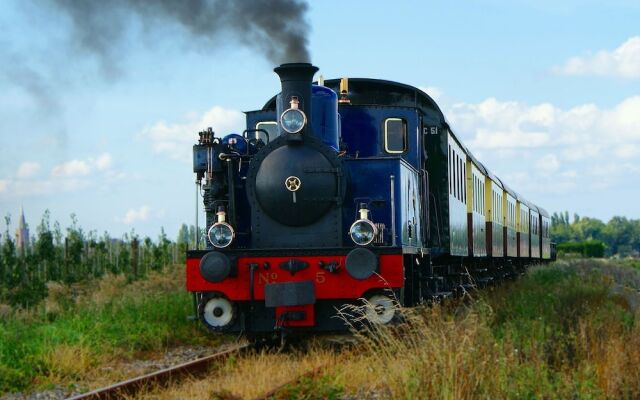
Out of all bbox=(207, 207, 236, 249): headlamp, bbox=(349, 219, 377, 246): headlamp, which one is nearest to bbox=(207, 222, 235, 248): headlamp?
bbox=(207, 207, 236, 249): headlamp

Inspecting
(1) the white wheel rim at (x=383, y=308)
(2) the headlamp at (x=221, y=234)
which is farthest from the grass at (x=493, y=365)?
(2) the headlamp at (x=221, y=234)

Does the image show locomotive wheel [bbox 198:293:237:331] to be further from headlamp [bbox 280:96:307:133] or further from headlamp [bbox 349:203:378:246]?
headlamp [bbox 280:96:307:133]

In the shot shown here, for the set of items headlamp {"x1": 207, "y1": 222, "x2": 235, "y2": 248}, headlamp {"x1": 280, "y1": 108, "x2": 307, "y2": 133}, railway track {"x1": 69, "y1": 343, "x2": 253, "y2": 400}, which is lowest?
railway track {"x1": 69, "y1": 343, "x2": 253, "y2": 400}

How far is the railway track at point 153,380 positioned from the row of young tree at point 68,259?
15.5m

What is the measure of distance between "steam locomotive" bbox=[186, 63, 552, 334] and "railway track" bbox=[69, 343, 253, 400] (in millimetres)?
495

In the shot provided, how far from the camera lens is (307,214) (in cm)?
1019

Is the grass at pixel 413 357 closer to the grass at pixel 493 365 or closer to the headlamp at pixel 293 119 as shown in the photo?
the grass at pixel 493 365

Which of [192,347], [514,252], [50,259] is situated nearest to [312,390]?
[192,347]

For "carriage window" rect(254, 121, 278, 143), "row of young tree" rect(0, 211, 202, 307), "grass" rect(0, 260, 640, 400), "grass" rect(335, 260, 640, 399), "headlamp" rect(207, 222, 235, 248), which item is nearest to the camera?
"grass" rect(335, 260, 640, 399)

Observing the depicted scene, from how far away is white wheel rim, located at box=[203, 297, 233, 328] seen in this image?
10094 mm

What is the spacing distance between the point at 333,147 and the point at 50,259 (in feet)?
61.9

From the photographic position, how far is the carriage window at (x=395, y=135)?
1145 centimetres

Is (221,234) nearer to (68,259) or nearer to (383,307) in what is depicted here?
(383,307)

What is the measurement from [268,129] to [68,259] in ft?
58.1
